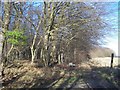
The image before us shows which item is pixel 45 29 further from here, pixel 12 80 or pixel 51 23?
pixel 12 80

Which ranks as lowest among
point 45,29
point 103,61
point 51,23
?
point 103,61

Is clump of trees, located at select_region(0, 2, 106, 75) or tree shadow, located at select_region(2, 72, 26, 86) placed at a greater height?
clump of trees, located at select_region(0, 2, 106, 75)

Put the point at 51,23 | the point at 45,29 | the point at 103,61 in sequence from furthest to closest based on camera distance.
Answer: the point at 103,61, the point at 45,29, the point at 51,23

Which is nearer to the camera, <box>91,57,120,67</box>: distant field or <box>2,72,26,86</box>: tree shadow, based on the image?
<box>2,72,26,86</box>: tree shadow

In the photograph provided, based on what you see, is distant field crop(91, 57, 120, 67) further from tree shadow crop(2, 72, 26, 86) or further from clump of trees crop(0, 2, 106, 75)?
tree shadow crop(2, 72, 26, 86)

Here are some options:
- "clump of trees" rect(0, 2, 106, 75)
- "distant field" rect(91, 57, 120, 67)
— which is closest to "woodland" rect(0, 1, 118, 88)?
"clump of trees" rect(0, 2, 106, 75)

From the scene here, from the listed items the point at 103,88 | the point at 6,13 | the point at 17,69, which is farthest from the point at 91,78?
the point at 6,13

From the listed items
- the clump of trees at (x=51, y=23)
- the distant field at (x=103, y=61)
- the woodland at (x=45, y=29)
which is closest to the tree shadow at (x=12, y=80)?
the woodland at (x=45, y=29)

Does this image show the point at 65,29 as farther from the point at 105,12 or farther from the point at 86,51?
the point at 86,51

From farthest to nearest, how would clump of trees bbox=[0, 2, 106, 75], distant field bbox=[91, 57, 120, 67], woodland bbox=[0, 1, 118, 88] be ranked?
distant field bbox=[91, 57, 120, 67] → clump of trees bbox=[0, 2, 106, 75] → woodland bbox=[0, 1, 118, 88]

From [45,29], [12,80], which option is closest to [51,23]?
[45,29]

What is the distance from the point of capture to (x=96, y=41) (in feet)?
57.9

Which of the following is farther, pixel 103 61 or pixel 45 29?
pixel 103 61

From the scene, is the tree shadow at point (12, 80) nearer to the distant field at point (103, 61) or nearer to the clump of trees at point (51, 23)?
the clump of trees at point (51, 23)
